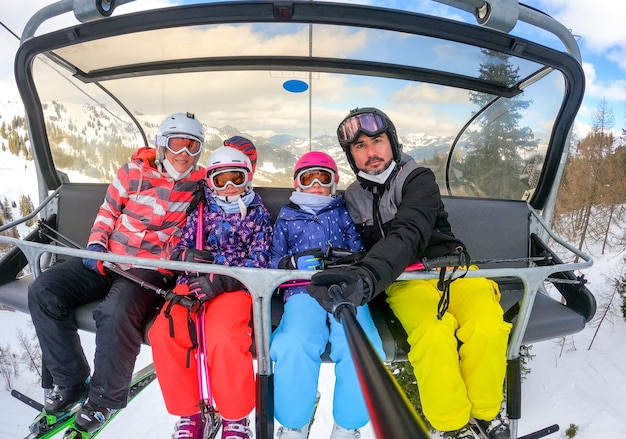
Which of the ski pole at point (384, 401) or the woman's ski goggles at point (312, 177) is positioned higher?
the woman's ski goggles at point (312, 177)

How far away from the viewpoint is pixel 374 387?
61cm

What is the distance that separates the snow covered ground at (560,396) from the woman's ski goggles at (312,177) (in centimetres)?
1062

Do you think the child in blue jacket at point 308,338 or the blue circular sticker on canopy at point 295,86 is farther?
the blue circular sticker on canopy at point 295,86

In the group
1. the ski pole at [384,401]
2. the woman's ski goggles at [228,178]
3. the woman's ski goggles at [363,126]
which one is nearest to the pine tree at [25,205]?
the woman's ski goggles at [228,178]

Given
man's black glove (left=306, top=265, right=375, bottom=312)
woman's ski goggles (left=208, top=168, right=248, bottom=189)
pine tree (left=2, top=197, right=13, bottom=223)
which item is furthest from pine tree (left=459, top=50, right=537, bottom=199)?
pine tree (left=2, top=197, right=13, bottom=223)

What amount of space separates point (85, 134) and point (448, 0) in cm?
369

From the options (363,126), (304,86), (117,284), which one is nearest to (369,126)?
(363,126)

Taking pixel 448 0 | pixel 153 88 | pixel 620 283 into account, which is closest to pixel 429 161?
pixel 448 0

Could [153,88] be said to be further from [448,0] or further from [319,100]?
[448,0]

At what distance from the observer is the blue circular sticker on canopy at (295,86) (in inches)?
150

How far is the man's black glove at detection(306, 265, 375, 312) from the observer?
4.89 feet

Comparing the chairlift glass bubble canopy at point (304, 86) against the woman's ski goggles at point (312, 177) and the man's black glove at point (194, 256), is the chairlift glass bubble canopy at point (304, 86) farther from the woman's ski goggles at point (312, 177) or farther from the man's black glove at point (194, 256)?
the man's black glove at point (194, 256)

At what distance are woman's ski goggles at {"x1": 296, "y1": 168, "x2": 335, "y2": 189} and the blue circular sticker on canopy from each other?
147 centimetres

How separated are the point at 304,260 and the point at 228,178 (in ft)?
2.68
